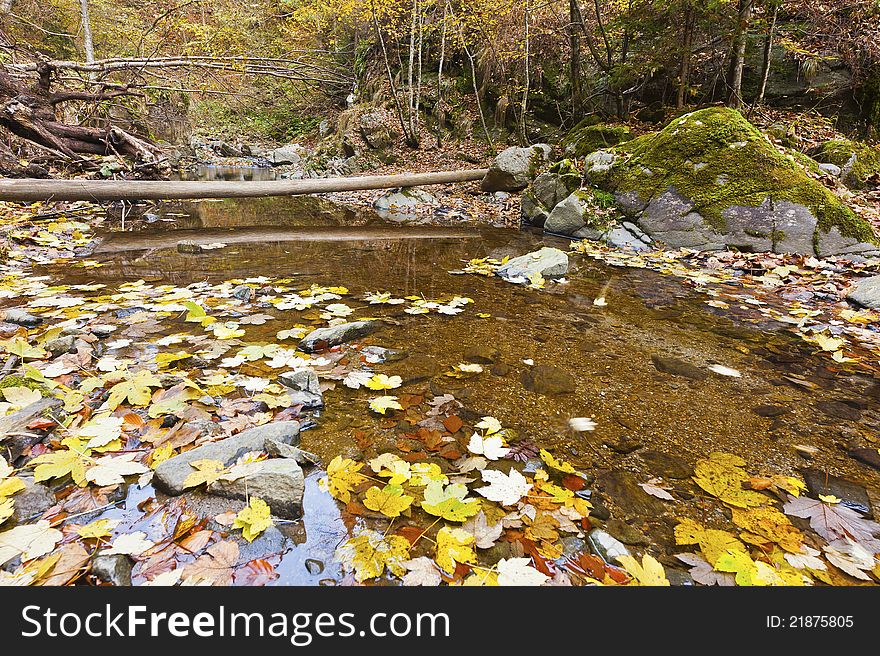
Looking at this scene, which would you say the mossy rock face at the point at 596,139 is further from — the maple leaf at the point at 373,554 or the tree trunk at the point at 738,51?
the maple leaf at the point at 373,554

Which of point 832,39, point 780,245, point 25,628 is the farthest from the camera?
point 832,39

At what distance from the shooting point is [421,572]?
1.19m

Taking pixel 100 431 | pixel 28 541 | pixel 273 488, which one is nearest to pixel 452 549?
pixel 273 488

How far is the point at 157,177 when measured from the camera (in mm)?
9328

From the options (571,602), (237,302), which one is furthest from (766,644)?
(237,302)

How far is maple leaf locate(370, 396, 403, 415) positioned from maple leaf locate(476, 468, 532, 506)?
1.85ft

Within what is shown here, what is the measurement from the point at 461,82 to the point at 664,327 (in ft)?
46.6

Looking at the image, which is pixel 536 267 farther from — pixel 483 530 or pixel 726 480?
pixel 483 530

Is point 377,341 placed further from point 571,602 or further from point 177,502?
point 571,602

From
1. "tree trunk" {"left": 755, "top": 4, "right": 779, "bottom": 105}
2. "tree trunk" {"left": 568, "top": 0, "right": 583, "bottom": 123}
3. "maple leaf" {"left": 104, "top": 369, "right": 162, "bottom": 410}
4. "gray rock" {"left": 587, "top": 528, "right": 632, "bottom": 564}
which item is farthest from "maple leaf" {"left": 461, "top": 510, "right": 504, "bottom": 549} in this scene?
"tree trunk" {"left": 568, "top": 0, "right": 583, "bottom": 123}

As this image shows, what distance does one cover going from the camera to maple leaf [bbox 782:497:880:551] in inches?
54.0

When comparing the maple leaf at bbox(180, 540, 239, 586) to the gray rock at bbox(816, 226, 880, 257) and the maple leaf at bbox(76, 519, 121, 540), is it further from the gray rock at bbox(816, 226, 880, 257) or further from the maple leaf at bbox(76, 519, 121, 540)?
the gray rock at bbox(816, 226, 880, 257)

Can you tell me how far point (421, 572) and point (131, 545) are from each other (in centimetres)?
82

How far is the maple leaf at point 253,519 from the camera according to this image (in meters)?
1.25
